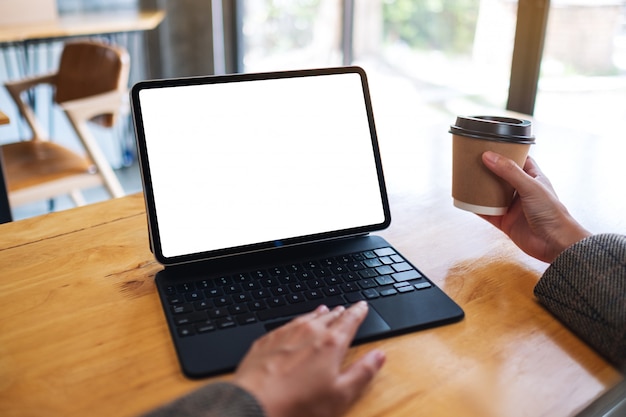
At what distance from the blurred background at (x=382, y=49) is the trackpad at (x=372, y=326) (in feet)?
5.76

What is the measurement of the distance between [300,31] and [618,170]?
8.33 ft

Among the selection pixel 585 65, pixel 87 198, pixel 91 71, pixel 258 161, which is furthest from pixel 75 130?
pixel 585 65

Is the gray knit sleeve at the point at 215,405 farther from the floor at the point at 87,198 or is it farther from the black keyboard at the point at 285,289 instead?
the floor at the point at 87,198

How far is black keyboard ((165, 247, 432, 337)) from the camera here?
637 millimetres

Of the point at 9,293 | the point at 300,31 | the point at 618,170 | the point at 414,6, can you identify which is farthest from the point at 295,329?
the point at 300,31

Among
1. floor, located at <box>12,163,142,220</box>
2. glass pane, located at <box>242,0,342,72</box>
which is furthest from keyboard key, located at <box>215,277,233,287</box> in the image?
glass pane, located at <box>242,0,342,72</box>

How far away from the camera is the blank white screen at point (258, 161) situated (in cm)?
72

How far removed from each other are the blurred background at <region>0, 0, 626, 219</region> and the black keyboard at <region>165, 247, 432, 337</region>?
1665 mm

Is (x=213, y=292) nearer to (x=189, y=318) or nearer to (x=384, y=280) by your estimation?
(x=189, y=318)

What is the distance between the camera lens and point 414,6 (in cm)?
306

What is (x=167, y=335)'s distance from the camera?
62 cm

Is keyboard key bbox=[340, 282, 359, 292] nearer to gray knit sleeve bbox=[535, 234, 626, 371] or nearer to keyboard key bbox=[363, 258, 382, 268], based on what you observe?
keyboard key bbox=[363, 258, 382, 268]

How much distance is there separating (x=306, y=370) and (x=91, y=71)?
6.83ft

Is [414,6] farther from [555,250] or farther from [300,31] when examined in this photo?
[555,250]
